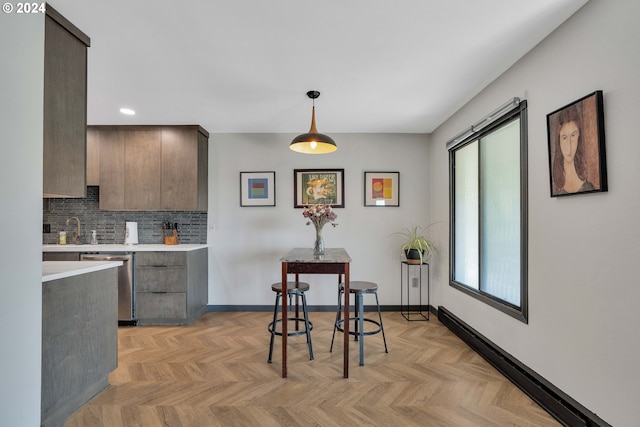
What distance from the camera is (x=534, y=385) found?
223 centimetres

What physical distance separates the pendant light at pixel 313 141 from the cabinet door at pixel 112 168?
8.03 ft

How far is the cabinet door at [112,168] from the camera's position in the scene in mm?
4125

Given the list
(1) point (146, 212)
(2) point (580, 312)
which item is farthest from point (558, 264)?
(1) point (146, 212)

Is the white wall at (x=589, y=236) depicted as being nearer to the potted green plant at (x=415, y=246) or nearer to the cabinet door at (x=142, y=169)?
the potted green plant at (x=415, y=246)

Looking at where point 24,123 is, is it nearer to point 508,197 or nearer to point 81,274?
point 81,274

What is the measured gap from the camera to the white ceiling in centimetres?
190

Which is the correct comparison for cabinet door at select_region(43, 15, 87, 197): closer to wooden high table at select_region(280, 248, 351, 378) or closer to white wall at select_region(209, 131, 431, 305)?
wooden high table at select_region(280, 248, 351, 378)

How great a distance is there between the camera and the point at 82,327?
2100 millimetres

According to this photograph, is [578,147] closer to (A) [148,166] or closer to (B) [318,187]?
(B) [318,187]

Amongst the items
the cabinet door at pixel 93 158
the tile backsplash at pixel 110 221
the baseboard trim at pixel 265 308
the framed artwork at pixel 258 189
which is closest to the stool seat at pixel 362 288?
the baseboard trim at pixel 265 308

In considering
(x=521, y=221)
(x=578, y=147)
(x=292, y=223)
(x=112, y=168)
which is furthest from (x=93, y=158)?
(x=578, y=147)

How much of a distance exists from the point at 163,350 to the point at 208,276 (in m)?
1.40

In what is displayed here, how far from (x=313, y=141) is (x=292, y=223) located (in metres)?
1.91

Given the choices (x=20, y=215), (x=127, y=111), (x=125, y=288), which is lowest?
(x=125, y=288)
